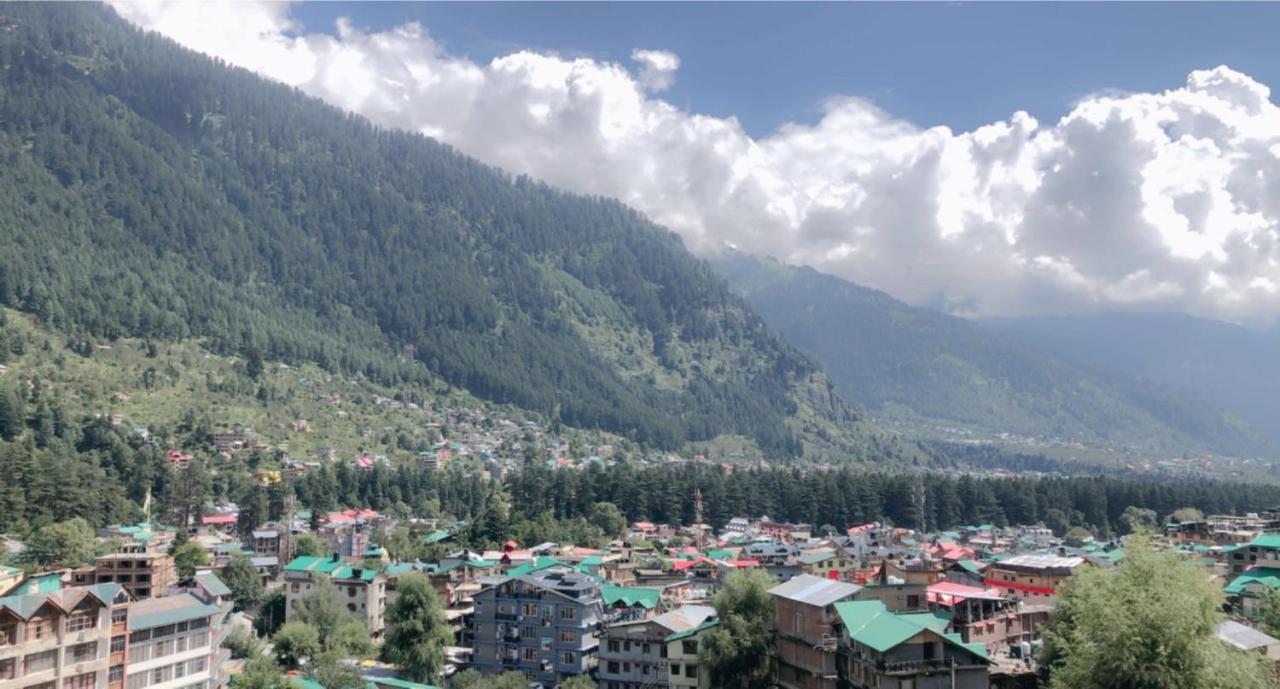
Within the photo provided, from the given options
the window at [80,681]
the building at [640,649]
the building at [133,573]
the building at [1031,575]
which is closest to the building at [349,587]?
the building at [133,573]

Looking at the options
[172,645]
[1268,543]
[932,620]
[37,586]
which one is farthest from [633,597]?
[1268,543]

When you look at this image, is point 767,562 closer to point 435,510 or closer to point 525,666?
point 525,666

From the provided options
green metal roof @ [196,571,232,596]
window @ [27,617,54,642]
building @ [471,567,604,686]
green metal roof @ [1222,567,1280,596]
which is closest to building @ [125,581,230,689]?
window @ [27,617,54,642]

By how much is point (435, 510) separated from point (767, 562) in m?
65.5

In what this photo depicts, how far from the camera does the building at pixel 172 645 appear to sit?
51.3 meters

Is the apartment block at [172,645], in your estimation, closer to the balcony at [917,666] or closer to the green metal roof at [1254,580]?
the balcony at [917,666]

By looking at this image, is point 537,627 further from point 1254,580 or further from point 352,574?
point 1254,580

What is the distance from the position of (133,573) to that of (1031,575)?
67.8 meters

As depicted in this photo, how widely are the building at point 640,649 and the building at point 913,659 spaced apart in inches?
736

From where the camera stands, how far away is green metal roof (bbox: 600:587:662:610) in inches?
2773

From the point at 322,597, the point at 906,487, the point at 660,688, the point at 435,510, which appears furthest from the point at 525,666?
the point at 906,487

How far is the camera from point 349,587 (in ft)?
267

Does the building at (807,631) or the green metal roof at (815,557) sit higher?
the building at (807,631)

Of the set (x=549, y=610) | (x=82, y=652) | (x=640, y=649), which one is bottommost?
(x=640, y=649)
